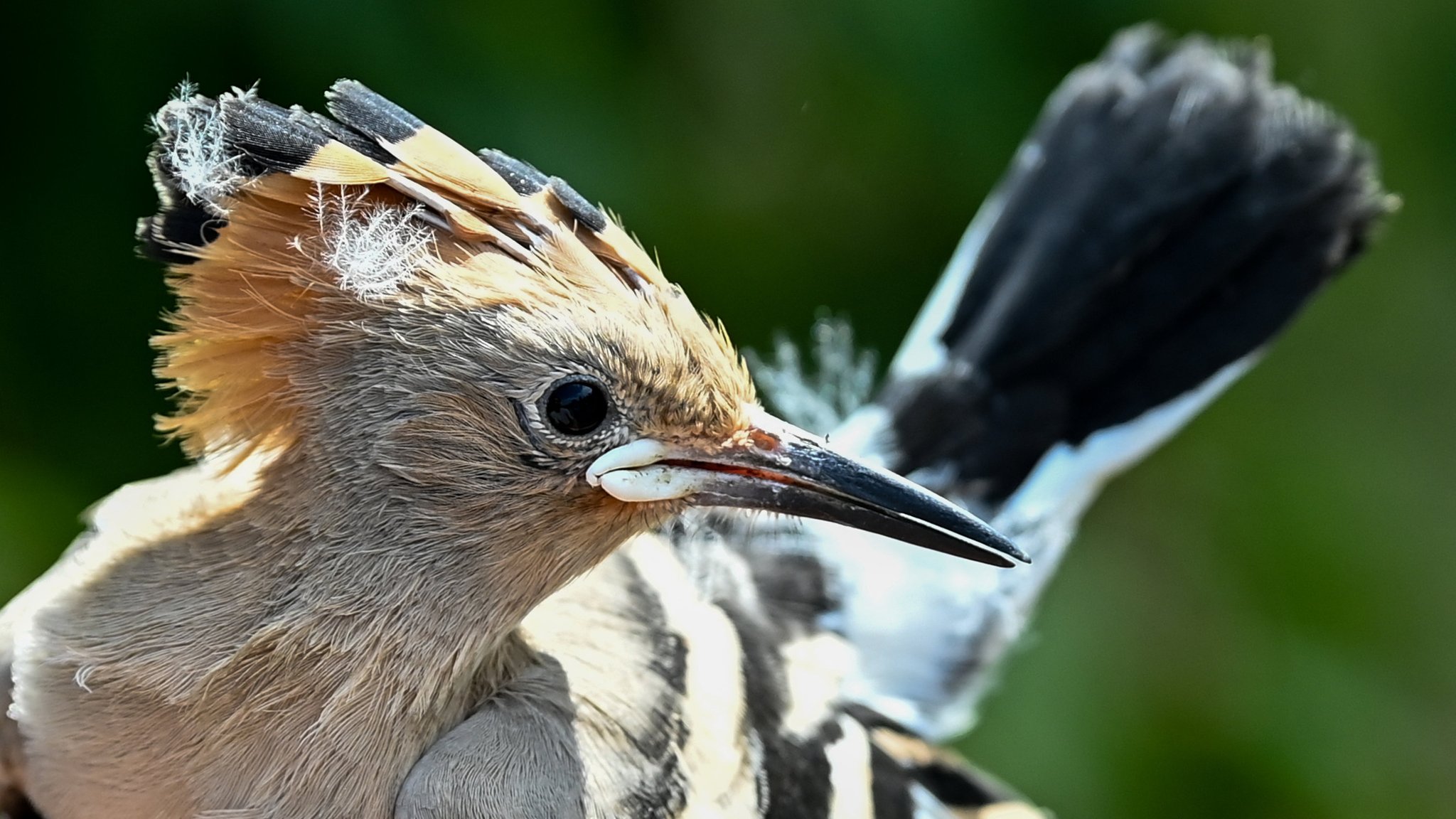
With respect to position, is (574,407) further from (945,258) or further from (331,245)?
(945,258)

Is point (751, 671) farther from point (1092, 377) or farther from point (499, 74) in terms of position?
point (499, 74)

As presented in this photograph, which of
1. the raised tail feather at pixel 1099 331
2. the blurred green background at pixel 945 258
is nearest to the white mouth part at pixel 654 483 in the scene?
the raised tail feather at pixel 1099 331

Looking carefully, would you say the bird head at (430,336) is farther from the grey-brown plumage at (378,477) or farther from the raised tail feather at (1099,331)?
the raised tail feather at (1099,331)

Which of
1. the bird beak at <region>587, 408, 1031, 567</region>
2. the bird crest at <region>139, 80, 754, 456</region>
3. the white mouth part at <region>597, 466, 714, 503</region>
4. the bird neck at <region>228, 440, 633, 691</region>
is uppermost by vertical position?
the bird crest at <region>139, 80, 754, 456</region>

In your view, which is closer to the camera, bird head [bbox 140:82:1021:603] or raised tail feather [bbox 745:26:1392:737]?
bird head [bbox 140:82:1021:603]

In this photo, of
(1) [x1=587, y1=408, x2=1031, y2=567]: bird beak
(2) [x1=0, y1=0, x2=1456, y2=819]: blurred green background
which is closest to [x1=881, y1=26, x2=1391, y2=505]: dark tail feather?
(2) [x1=0, y1=0, x2=1456, y2=819]: blurred green background

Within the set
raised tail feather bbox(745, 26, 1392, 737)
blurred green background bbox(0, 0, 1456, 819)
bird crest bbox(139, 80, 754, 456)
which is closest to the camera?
bird crest bbox(139, 80, 754, 456)

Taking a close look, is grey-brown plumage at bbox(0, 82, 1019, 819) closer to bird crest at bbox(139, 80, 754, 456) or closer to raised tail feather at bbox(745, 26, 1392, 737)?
bird crest at bbox(139, 80, 754, 456)
